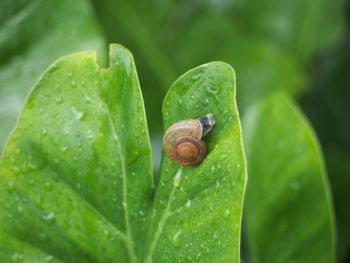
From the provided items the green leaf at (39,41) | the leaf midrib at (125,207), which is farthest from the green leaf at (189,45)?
the leaf midrib at (125,207)

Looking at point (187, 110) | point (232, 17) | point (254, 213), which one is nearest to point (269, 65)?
point (232, 17)

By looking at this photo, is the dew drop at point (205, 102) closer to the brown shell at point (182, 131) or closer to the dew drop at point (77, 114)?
the brown shell at point (182, 131)

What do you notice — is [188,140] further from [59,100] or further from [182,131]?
[59,100]

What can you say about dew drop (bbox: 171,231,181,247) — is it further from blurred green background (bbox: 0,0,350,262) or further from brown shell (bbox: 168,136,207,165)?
blurred green background (bbox: 0,0,350,262)

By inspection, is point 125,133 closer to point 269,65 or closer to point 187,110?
point 187,110

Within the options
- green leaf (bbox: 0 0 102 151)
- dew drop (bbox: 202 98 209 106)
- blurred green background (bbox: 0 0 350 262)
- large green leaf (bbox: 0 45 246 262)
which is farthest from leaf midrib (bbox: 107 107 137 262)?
blurred green background (bbox: 0 0 350 262)

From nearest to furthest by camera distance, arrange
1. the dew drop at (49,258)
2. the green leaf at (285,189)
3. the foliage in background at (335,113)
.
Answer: the dew drop at (49,258) < the green leaf at (285,189) < the foliage in background at (335,113)
